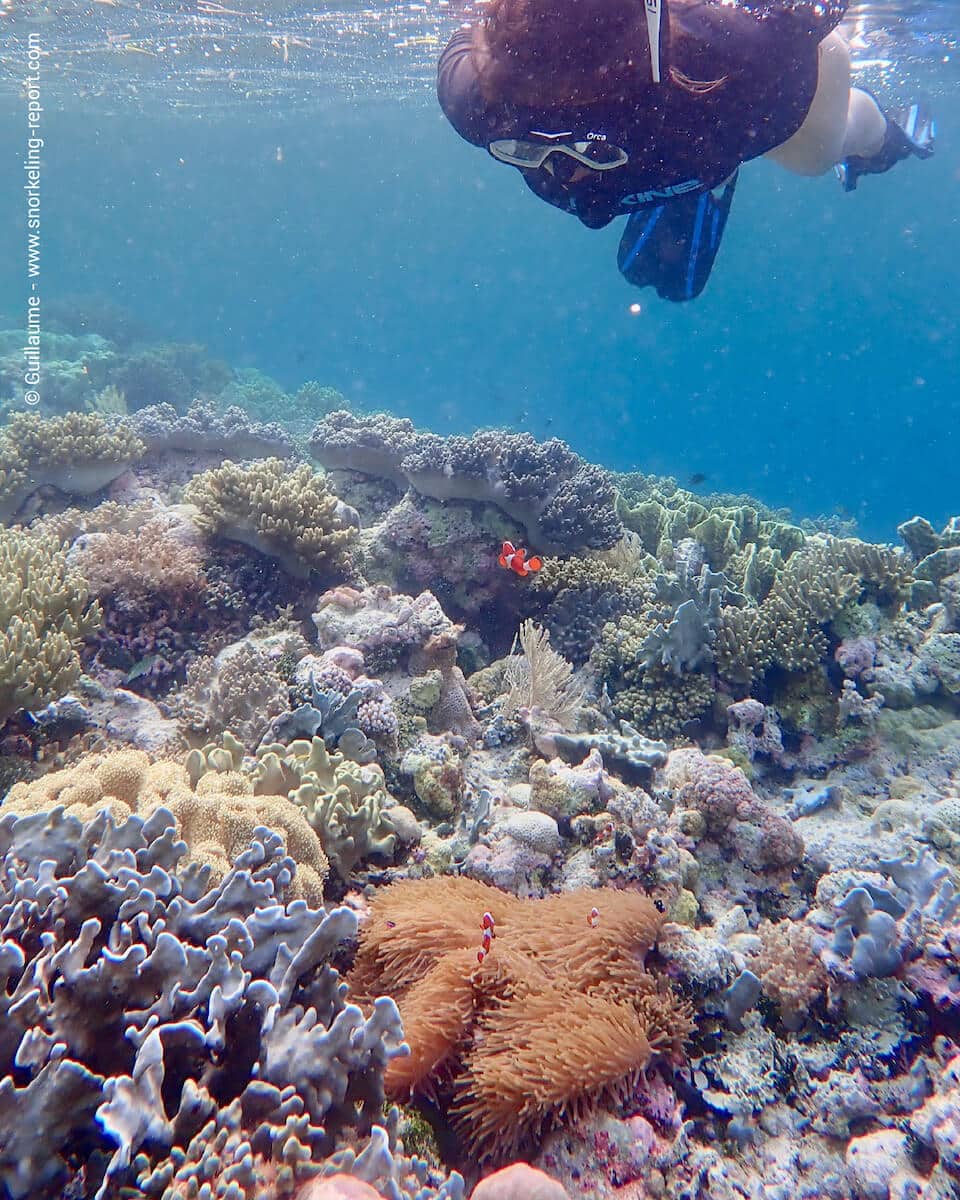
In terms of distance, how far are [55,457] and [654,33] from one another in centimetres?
715

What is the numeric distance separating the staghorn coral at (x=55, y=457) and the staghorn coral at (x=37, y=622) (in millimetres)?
2640

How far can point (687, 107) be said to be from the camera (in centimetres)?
340

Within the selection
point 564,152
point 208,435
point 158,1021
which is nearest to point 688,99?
point 564,152

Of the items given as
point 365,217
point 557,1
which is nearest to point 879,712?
point 557,1

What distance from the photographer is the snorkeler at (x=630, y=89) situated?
310cm

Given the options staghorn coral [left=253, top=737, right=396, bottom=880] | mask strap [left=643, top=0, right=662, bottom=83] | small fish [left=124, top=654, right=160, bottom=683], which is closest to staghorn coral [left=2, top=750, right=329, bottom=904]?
staghorn coral [left=253, top=737, right=396, bottom=880]

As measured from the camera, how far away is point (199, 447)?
965 centimetres

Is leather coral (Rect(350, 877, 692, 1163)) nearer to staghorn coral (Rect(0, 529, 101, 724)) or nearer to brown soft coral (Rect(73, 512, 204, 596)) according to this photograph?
staghorn coral (Rect(0, 529, 101, 724))

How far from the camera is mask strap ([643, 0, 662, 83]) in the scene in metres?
3.03

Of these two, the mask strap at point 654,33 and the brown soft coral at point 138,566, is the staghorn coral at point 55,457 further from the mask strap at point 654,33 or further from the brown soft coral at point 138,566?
the mask strap at point 654,33

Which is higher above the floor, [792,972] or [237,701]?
[792,972]

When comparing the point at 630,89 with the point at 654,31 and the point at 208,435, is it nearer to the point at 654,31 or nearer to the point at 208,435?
the point at 654,31

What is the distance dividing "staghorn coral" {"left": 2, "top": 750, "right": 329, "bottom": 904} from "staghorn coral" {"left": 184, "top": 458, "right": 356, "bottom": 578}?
120 inches

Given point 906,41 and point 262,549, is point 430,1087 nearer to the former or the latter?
point 262,549
